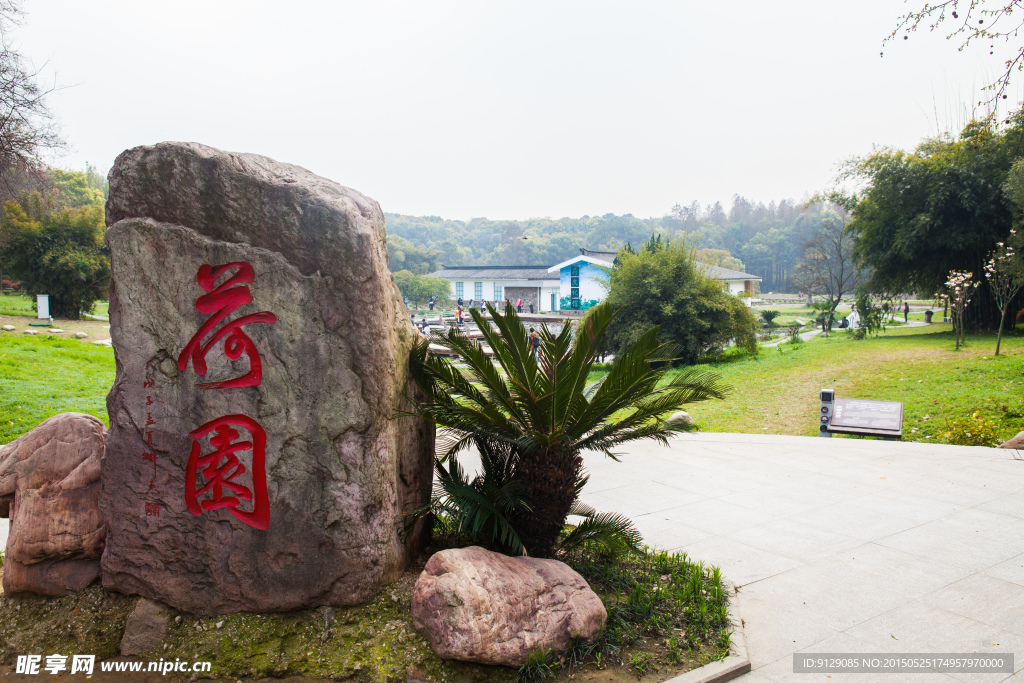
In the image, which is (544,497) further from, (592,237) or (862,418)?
(592,237)

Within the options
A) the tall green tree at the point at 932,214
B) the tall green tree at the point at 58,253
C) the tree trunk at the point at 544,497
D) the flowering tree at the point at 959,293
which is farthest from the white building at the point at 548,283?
the tree trunk at the point at 544,497

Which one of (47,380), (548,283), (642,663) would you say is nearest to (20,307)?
(47,380)

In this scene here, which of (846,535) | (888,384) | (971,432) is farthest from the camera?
(888,384)

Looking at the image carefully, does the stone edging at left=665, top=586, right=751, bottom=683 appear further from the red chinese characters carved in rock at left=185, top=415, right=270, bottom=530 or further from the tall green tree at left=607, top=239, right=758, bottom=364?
the tall green tree at left=607, top=239, right=758, bottom=364

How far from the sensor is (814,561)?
443 centimetres

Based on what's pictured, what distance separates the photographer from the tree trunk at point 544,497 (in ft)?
12.2

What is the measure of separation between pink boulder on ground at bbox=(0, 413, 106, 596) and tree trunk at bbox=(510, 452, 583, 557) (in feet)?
8.38

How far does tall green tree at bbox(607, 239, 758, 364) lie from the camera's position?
54.7 ft

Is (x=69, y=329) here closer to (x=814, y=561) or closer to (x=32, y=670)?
(x=32, y=670)

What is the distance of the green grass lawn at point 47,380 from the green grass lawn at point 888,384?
9.38 meters

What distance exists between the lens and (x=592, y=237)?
207ft

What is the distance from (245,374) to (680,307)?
14.6 meters

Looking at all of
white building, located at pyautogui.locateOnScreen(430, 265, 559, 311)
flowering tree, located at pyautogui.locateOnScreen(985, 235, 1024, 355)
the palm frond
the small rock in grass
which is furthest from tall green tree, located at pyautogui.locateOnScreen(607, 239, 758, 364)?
white building, located at pyautogui.locateOnScreen(430, 265, 559, 311)

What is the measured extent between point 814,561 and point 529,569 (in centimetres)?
231
